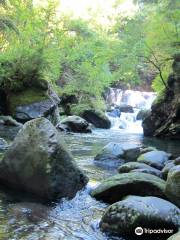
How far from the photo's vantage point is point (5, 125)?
1844 cm

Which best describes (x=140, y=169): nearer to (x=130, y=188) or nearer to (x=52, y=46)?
(x=130, y=188)

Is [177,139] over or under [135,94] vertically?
under

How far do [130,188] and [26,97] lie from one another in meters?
14.6

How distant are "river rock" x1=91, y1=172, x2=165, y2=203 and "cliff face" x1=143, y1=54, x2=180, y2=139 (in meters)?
14.4

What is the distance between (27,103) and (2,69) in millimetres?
2561

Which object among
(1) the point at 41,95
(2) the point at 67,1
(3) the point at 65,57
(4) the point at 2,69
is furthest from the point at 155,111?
(2) the point at 67,1

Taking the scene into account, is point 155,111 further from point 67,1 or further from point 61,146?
point 67,1

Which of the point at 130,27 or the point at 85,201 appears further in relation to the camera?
the point at 130,27

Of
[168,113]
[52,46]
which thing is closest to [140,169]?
[168,113]

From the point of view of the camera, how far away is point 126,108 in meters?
30.3

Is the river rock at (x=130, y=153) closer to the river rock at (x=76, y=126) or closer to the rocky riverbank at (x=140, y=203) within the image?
the rocky riverbank at (x=140, y=203)

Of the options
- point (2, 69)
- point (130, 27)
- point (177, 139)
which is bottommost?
point (177, 139)

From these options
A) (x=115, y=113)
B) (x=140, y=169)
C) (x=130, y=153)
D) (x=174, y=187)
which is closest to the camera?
(x=174, y=187)

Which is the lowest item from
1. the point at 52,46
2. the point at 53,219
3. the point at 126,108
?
the point at 53,219
